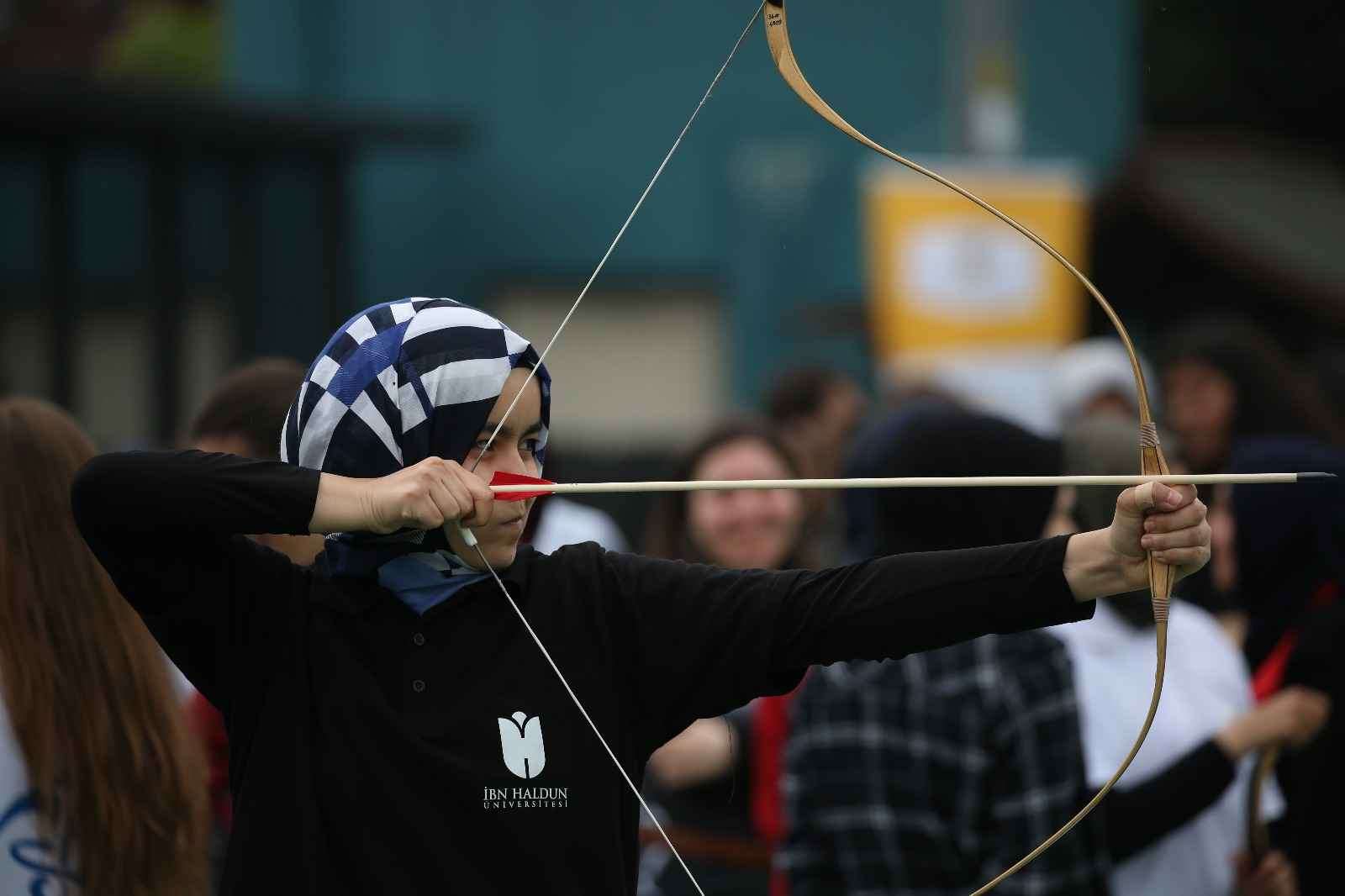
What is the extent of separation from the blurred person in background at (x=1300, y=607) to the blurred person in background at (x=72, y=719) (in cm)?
194

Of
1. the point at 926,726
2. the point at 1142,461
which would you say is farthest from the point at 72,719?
the point at 1142,461

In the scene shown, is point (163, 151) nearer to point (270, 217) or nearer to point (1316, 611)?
point (270, 217)

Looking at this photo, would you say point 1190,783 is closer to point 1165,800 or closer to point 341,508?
point 1165,800

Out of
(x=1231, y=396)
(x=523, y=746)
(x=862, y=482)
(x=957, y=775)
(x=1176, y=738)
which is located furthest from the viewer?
(x=1231, y=396)

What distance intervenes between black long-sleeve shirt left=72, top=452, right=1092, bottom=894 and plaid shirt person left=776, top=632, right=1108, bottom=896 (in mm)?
785

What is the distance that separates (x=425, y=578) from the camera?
1.92 m

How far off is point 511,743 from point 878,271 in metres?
7.32

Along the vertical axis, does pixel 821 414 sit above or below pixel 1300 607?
above

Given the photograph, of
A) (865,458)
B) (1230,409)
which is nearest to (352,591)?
(865,458)

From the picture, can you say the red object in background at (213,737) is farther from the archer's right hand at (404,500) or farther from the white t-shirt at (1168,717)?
the white t-shirt at (1168,717)

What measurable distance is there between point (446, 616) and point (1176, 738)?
1516 millimetres

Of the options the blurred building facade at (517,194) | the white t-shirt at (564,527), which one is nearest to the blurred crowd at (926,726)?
the white t-shirt at (564,527)

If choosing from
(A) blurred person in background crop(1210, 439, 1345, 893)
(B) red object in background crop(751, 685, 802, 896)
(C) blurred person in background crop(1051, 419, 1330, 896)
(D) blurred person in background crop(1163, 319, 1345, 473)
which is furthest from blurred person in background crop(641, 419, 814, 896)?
(D) blurred person in background crop(1163, 319, 1345, 473)

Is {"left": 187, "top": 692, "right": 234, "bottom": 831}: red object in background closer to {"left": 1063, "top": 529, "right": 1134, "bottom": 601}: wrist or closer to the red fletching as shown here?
the red fletching
